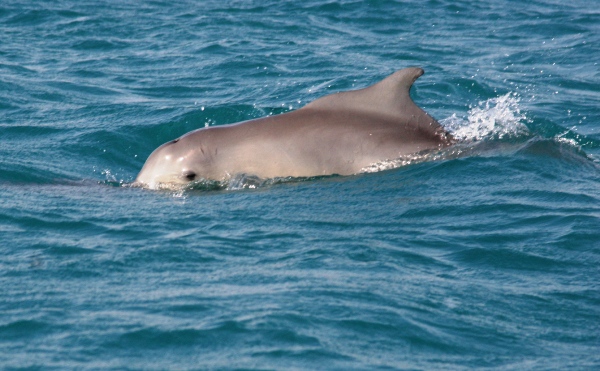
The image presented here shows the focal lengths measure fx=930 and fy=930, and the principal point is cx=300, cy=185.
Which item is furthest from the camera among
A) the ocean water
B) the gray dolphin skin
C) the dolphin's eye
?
the dolphin's eye

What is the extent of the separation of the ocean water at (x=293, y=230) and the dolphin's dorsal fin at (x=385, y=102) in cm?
60

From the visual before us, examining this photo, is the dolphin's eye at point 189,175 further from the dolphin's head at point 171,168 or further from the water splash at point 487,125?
the water splash at point 487,125

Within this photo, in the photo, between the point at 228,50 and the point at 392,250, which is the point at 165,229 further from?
the point at 228,50

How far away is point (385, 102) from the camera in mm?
11406

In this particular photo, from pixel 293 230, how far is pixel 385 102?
2.84 meters

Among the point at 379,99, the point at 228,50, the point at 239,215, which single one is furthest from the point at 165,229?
the point at 228,50

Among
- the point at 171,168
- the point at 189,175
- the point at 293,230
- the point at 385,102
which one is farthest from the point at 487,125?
the point at 293,230

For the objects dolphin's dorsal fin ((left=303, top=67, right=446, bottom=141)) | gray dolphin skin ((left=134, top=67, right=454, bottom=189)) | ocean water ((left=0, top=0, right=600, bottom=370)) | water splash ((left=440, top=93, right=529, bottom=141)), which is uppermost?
dolphin's dorsal fin ((left=303, top=67, right=446, bottom=141))

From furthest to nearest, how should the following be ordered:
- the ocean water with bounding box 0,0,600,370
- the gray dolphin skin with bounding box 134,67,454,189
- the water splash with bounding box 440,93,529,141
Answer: the water splash with bounding box 440,93,529,141, the gray dolphin skin with bounding box 134,67,454,189, the ocean water with bounding box 0,0,600,370

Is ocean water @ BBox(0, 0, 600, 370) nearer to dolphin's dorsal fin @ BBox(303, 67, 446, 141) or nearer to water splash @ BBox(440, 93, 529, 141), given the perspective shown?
water splash @ BBox(440, 93, 529, 141)

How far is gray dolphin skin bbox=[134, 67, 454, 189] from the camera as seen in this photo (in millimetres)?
11234

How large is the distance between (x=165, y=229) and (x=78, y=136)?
5.50 meters

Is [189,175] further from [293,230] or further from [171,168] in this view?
[293,230]

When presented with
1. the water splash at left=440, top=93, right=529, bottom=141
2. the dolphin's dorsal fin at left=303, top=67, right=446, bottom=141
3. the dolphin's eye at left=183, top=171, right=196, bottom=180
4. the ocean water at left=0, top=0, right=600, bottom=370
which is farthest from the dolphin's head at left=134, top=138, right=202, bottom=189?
the water splash at left=440, top=93, right=529, bottom=141
